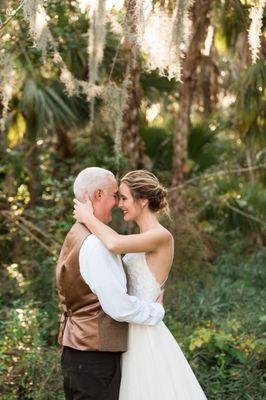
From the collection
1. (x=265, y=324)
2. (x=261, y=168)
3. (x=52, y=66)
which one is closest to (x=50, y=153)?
(x=52, y=66)

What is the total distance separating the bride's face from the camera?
3653 millimetres

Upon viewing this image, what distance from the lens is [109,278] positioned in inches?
130

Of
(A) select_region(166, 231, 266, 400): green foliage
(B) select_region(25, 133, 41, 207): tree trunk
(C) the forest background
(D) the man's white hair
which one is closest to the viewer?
(D) the man's white hair

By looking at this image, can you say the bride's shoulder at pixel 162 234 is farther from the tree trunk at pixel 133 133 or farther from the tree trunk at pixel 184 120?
the tree trunk at pixel 184 120

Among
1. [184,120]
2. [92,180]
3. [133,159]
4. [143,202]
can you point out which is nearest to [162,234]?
[143,202]

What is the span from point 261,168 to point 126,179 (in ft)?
19.6

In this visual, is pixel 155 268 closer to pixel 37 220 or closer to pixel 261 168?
pixel 37 220

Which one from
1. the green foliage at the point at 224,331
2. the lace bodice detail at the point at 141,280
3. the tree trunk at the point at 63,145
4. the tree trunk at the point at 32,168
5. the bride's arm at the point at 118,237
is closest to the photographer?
the bride's arm at the point at 118,237

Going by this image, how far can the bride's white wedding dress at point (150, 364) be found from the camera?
3561mm

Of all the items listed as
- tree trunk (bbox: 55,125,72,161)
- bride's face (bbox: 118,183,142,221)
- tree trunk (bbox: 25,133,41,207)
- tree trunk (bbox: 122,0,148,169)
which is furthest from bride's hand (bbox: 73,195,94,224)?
tree trunk (bbox: 55,125,72,161)

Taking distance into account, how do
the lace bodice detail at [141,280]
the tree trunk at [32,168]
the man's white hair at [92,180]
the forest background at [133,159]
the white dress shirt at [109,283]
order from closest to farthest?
the white dress shirt at [109,283] → the man's white hair at [92,180] → the lace bodice detail at [141,280] → the forest background at [133,159] → the tree trunk at [32,168]

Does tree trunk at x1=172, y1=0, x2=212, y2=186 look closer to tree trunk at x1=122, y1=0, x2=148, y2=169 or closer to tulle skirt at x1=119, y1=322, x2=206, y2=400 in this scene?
tree trunk at x1=122, y1=0, x2=148, y2=169

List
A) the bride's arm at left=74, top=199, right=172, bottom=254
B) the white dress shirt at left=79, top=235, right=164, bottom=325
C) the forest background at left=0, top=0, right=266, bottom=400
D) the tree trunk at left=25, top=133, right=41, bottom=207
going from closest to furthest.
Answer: the white dress shirt at left=79, top=235, right=164, bottom=325 → the bride's arm at left=74, top=199, right=172, bottom=254 → the forest background at left=0, top=0, right=266, bottom=400 → the tree trunk at left=25, top=133, right=41, bottom=207

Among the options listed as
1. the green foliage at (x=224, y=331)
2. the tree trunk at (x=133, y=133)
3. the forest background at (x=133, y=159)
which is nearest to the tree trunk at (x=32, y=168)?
the forest background at (x=133, y=159)
